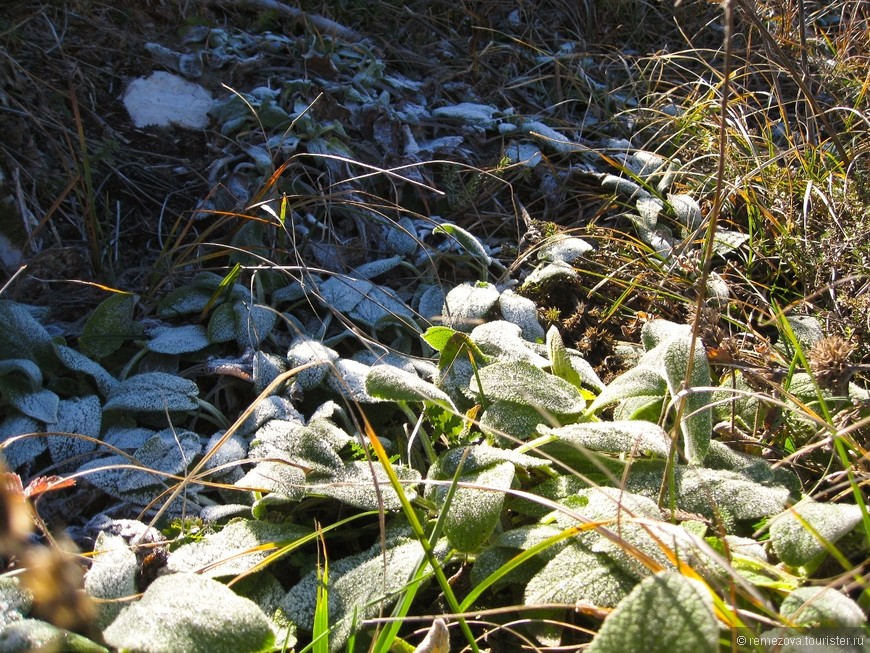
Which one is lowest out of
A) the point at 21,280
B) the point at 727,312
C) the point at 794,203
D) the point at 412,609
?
the point at 412,609

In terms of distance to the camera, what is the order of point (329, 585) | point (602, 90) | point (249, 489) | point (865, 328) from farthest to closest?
point (602, 90) < point (865, 328) < point (249, 489) < point (329, 585)

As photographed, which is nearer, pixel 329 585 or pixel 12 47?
pixel 329 585

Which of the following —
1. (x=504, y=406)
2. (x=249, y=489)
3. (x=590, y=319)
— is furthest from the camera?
(x=590, y=319)

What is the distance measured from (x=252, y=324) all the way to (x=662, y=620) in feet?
3.61

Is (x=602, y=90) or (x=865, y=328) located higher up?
(x=602, y=90)

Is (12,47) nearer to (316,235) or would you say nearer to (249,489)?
(316,235)

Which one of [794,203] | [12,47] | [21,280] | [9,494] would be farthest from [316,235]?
[9,494]

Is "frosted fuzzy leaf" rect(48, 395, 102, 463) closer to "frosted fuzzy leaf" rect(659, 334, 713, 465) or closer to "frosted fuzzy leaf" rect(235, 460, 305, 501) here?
"frosted fuzzy leaf" rect(235, 460, 305, 501)

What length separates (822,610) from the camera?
0.87m

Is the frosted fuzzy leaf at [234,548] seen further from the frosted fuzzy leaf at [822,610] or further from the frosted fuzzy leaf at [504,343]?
the frosted fuzzy leaf at [822,610]

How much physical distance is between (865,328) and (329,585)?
1206 millimetres

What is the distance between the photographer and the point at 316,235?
6.51 feet

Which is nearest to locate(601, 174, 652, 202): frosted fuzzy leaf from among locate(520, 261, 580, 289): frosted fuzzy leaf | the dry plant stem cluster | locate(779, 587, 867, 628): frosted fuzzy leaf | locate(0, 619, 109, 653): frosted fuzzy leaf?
the dry plant stem cluster

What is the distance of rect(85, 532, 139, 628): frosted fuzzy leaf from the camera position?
1.07 m
